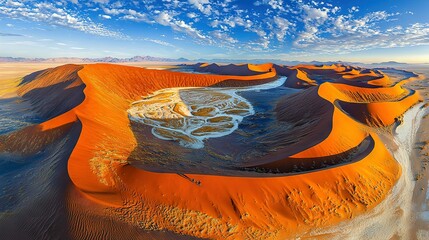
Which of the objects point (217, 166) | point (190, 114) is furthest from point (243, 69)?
point (217, 166)

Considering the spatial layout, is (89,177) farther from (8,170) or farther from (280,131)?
(280,131)

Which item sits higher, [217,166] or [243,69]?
[243,69]

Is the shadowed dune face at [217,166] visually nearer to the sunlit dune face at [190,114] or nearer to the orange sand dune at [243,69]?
the sunlit dune face at [190,114]

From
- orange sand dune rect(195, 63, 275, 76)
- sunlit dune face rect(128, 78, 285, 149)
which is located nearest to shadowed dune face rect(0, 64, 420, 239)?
sunlit dune face rect(128, 78, 285, 149)

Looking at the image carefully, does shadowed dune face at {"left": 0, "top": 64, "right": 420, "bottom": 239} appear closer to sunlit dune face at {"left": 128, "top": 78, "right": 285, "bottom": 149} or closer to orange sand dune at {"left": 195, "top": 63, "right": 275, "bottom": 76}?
sunlit dune face at {"left": 128, "top": 78, "right": 285, "bottom": 149}

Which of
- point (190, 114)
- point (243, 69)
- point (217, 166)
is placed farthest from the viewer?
point (243, 69)

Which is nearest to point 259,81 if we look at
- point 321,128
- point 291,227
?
point 321,128

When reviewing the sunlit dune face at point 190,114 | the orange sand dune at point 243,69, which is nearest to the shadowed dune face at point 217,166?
the sunlit dune face at point 190,114

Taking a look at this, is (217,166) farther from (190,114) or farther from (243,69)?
(243,69)
